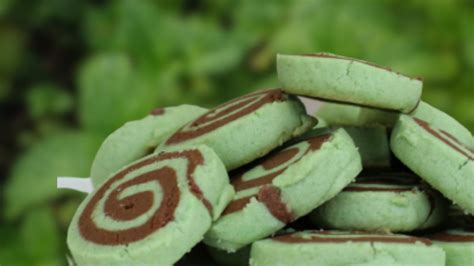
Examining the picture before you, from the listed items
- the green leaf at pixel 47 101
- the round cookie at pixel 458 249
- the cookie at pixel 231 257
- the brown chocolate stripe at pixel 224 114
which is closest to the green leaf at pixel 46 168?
the green leaf at pixel 47 101

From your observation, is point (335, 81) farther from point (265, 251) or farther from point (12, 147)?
point (12, 147)

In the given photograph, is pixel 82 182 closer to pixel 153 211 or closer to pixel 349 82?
pixel 153 211

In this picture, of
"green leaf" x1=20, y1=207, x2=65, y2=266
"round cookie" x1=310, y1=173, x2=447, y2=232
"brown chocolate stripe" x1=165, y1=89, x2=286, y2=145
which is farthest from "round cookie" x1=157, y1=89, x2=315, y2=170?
"green leaf" x1=20, y1=207, x2=65, y2=266

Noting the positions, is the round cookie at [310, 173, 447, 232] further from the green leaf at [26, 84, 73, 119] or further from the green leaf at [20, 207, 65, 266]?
the green leaf at [26, 84, 73, 119]

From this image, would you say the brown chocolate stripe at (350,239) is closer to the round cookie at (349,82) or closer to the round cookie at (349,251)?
the round cookie at (349,251)

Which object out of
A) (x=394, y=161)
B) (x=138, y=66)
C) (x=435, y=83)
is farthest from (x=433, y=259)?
(x=138, y=66)

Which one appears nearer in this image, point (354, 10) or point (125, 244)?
point (125, 244)

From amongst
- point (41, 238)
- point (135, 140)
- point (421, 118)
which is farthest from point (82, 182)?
point (421, 118)
